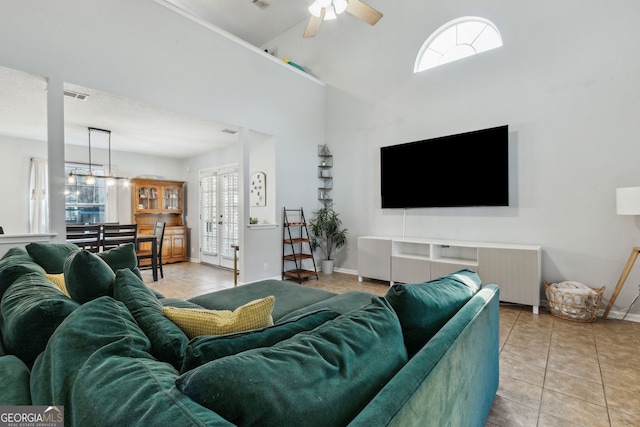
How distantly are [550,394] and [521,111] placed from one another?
313cm

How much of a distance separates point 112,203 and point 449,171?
21.8ft

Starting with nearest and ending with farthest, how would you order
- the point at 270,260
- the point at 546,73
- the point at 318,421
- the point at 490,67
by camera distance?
the point at 318,421
the point at 546,73
the point at 490,67
the point at 270,260

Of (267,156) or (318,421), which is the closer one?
(318,421)

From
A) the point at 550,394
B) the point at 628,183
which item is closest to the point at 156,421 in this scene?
the point at 550,394

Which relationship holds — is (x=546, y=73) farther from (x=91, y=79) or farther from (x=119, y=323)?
(x=91, y=79)

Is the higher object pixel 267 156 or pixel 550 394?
pixel 267 156

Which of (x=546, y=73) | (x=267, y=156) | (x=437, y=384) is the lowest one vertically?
(x=437, y=384)

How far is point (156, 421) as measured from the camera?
1.52 ft

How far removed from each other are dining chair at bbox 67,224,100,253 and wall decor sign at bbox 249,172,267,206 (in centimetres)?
225

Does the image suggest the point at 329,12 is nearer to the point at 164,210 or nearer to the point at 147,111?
the point at 147,111

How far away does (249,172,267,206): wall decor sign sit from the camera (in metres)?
4.96

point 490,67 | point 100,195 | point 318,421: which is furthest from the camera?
point 100,195

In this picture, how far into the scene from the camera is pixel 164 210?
668cm

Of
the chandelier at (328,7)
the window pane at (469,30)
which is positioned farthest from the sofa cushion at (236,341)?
the window pane at (469,30)
